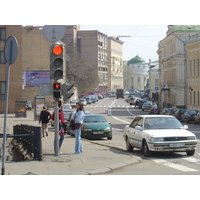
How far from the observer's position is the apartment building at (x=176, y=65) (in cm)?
6994

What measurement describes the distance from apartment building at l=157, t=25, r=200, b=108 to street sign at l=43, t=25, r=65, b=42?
5288 cm

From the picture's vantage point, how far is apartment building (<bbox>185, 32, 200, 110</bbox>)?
191 ft

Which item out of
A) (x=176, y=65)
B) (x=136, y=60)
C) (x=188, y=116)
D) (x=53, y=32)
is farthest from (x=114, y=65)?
(x=53, y=32)

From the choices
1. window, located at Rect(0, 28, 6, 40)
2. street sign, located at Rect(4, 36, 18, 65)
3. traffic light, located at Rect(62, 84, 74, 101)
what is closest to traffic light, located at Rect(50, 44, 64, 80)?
traffic light, located at Rect(62, 84, 74, 101)

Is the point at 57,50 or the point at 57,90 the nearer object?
the point at 57,50

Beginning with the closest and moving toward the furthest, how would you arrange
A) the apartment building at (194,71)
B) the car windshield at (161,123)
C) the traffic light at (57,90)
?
the traffic light at (57,90)
the car windshield at (161,123)
the apartment building at (194,71)

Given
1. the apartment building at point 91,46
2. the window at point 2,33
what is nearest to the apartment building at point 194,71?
the window at point 2,33

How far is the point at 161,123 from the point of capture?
50.5 ft

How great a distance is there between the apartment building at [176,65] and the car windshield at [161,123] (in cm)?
5054

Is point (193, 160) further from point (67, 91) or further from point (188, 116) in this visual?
point (188, 116)

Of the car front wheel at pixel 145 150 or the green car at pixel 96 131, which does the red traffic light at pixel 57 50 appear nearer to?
the car front wheel at pixel 145 150

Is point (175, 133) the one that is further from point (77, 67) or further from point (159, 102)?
point (77, 67)

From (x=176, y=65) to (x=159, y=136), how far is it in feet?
197

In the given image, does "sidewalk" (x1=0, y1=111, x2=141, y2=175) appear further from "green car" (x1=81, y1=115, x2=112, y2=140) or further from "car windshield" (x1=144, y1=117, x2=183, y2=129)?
"green car" (x1=81, y1=115, x2=112, y2=140)
